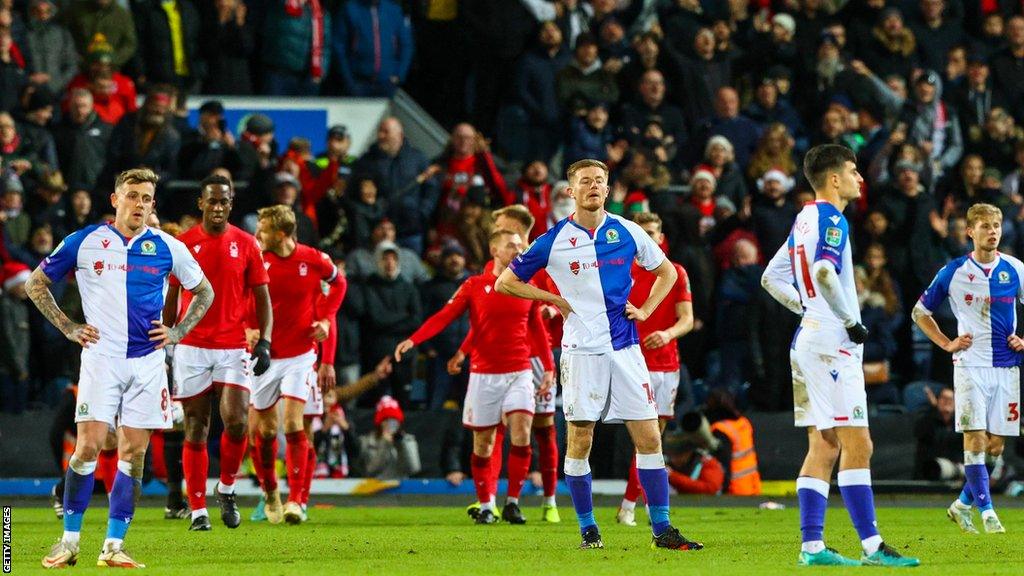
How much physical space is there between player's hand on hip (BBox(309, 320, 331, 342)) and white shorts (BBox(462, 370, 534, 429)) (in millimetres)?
1345

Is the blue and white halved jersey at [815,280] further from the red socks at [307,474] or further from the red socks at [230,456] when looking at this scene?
the red socks at [307,474]

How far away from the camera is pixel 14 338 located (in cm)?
1852

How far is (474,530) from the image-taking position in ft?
44.1

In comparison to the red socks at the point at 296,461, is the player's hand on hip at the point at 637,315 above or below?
above

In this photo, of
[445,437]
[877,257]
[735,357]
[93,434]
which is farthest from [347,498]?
[93,434]

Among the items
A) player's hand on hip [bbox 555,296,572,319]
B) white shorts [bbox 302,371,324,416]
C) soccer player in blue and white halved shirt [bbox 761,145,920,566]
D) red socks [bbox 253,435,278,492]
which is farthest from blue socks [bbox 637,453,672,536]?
white shorts [bbox 302,371,324,416]

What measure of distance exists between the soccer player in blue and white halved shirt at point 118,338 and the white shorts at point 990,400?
258 inches

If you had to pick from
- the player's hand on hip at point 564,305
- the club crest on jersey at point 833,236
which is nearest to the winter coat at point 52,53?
the player's hand on hip at point 564,305

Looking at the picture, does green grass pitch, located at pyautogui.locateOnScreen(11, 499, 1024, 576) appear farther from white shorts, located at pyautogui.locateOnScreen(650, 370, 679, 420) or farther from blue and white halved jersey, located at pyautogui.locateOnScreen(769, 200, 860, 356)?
blue and white halved jersey, located at pyautogui.locateOnScreen(769, 200, 860, 356)

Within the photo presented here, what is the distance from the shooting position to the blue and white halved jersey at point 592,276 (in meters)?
11.0

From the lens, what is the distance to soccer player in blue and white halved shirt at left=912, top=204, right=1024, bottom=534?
44.7ft

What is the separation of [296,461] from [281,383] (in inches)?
25.7

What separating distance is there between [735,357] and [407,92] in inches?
301

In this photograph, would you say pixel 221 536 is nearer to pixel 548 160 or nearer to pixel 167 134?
pixel 167 134
